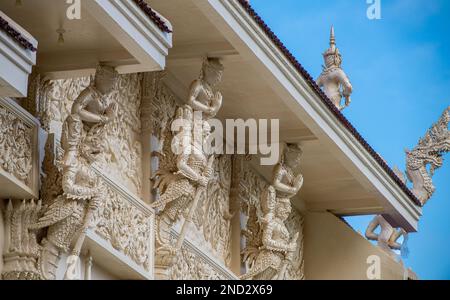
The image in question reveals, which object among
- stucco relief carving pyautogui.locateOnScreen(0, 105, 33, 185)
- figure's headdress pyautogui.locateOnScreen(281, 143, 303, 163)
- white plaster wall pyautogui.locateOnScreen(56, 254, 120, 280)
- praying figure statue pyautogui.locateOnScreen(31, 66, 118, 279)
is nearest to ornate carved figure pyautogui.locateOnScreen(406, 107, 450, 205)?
figure's headdress pyautogui.locateOnScreen(281, 143, 303, 163)

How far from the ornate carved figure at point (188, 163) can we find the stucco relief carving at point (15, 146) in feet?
7.47

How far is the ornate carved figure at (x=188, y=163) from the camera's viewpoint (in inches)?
644

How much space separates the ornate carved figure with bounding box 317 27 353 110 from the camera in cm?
2136

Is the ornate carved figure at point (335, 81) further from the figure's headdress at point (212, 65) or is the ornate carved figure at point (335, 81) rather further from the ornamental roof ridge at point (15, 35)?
the ornamental roof ridge at point (15, 35)

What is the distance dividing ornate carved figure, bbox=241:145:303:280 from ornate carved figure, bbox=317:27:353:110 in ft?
8.65

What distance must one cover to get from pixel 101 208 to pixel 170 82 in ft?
8.21

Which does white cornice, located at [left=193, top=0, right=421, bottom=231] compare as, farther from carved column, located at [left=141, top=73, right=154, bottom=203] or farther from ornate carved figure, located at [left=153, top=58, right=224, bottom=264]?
carved column, located at [left=141, top=73, right=154, bottom=203]

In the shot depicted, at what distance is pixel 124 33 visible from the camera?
46.1 ft

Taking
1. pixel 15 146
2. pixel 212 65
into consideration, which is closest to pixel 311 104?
pixel 212 65

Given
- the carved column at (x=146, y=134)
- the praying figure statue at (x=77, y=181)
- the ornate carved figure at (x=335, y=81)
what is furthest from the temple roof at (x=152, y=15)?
the ornate carved figure at (x=335, y=81)

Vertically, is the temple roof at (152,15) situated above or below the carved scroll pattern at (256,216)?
below

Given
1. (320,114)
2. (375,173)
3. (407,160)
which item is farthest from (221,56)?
(407,160)
